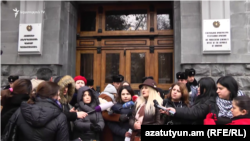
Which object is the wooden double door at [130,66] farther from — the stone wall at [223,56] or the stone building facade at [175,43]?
the stone wall at [223,56]

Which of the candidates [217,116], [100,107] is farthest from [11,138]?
[217,116]

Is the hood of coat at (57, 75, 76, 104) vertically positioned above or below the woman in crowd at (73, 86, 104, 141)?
above

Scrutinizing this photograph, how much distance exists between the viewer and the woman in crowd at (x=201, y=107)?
3.20 metres

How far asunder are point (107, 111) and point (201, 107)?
1573 mm

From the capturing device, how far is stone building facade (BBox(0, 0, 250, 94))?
6055 millimetres

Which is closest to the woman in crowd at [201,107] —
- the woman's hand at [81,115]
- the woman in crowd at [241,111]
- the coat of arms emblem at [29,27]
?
the woman in crowd at [241,111]

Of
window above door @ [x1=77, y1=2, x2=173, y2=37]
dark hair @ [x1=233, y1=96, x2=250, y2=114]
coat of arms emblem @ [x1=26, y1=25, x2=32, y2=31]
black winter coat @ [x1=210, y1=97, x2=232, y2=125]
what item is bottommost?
black winter coat @ [x1=210, y1=97, x2=232, y2=125]

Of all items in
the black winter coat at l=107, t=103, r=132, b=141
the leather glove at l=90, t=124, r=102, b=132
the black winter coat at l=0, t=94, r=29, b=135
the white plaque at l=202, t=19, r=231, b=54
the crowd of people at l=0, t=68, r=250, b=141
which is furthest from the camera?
the white plaque at l=202, t=19, r=231, b=54

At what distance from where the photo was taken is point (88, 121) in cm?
360

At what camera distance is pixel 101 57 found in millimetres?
7508

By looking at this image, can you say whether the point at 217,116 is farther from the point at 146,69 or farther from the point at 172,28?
the point at 172,28

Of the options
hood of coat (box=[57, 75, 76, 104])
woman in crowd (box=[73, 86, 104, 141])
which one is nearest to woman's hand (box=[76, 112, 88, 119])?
woman in crowd (box=[73, 86, 104, 141])

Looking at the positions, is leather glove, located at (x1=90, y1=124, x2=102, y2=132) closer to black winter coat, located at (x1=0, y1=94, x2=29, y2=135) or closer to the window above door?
black winter coat, located at (x1=0, y1=94, x2=29, y2=135)

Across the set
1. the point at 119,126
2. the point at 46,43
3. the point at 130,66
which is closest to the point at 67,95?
the point at 119,126
